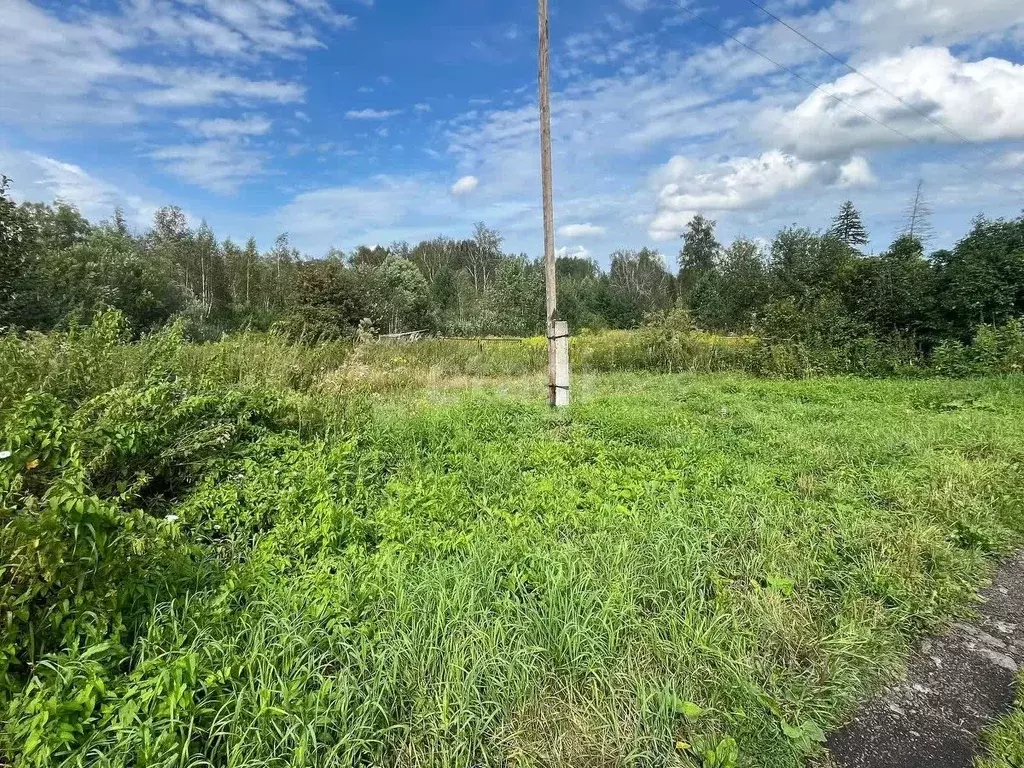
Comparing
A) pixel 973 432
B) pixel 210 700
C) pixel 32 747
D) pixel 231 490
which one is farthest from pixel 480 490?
pixel 973 432

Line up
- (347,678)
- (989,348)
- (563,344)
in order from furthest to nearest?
(989,348) → (563,344) → (347,678)

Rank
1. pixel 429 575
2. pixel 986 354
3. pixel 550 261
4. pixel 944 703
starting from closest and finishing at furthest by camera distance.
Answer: pixel 944 703 → pixel 429 575 → pixel 550 261 → pixel 986 354

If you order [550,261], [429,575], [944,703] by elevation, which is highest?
[550,261]

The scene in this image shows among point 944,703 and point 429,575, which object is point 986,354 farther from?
point 429,575

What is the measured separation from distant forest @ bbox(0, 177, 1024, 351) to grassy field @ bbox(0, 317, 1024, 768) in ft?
10.0

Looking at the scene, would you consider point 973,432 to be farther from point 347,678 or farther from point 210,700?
point 210,700

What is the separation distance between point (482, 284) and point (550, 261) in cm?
4005

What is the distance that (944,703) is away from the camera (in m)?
2.31

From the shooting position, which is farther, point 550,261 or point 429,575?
point 550,261

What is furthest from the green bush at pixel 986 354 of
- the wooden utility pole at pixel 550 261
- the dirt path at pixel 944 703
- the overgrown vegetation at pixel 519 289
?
the dirt path at pixel 944 703

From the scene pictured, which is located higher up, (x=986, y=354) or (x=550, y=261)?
(x=550, y=261)

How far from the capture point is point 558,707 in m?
2.11

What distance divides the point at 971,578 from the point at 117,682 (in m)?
4.74

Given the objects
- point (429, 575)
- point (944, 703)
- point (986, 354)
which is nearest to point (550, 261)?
point (429, 575)
